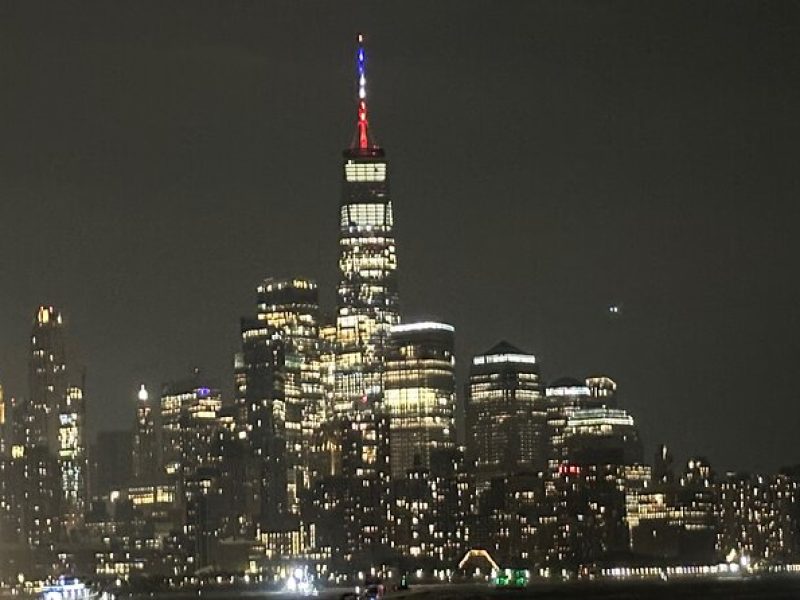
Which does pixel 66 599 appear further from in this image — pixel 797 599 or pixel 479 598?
pixel 797 599

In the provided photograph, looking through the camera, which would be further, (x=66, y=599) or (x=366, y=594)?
(x=66, y=599)

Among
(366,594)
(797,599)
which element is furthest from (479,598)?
(797,599)

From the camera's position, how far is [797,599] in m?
199

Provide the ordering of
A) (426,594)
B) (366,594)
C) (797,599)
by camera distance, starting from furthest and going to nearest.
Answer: (797,599)
(426,594)
(366,594)

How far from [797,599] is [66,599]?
229 feet

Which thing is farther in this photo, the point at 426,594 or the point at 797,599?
the point at 797,599

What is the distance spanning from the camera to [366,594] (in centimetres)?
14838

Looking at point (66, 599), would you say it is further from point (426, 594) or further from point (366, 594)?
point (366, 594)

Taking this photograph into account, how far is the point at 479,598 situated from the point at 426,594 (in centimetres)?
1318

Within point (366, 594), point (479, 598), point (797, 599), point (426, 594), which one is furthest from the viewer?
point (797, 599)

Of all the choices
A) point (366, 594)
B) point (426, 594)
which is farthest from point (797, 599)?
point (366, 594)

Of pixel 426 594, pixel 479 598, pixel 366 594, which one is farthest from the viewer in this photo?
pixel 426 594

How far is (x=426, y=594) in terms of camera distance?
18538 cm

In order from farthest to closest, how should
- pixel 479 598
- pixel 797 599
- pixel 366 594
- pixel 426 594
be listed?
pixel 797 599
pixel 426 594
pixel 479 598
pixel 366 594
